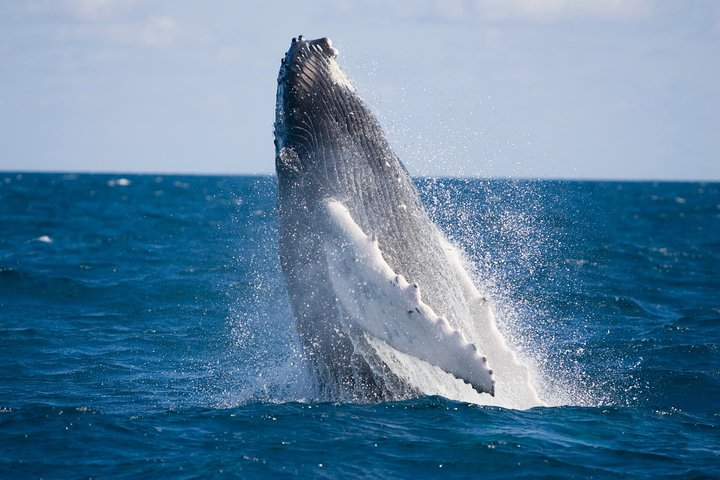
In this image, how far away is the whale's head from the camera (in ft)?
34.6

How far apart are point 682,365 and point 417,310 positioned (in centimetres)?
693

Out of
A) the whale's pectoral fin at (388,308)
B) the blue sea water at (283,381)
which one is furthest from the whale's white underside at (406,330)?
the blue sea water at (283,381)

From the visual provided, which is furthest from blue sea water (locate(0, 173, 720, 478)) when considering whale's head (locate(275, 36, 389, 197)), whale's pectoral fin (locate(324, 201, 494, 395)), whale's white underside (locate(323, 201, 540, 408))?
whale's head (locate(275, 36, 389, 197))

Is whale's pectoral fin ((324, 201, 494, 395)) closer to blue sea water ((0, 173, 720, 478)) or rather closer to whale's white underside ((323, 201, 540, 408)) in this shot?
whale's white underside ((323, 201, 540, 408))

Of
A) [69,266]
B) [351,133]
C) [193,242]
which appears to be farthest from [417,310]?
[193,242]

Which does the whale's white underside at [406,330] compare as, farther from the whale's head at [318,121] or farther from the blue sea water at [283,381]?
the whale's head at [318,121]

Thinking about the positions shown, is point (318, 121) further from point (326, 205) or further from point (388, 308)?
point (388, 308)

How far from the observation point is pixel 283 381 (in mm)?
11766

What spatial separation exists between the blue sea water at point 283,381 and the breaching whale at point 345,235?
1.33 feet

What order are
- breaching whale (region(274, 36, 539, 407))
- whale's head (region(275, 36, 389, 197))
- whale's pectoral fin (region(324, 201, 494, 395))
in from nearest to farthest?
1. whale's pectoral fin (region(324, 201, 494, 395))
2. breaching whale (region(274, 36, 539, 407))
3. whale's head (region(275, 36, 389, 197))

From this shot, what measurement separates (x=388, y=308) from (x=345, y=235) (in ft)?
3.18

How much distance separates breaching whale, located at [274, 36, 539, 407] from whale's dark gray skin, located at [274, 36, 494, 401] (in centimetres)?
1

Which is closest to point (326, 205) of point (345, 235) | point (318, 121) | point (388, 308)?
point (345, 235)

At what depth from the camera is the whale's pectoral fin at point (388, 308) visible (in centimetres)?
938
